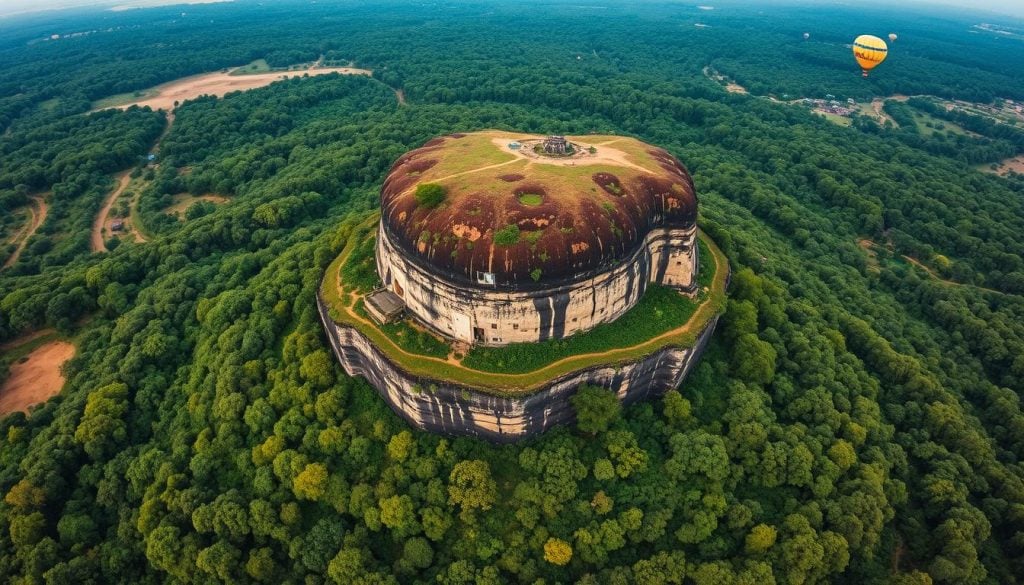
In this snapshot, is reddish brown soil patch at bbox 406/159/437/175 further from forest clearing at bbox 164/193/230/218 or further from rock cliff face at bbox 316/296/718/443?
forest clearing at bbox 164/193/230/218

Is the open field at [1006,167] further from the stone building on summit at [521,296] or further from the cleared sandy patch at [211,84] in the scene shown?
the cleared sandy patch at [211,84]

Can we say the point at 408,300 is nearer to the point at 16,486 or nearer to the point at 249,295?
the point at 249,295

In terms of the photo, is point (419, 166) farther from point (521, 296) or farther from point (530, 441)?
point (530, 441)

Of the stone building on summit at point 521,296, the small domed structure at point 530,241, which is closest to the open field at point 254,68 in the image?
the small domed structure at point 530,241

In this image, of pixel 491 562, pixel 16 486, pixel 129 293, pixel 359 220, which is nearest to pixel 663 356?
pixel 491 562

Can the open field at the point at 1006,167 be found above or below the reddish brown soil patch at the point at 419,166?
below

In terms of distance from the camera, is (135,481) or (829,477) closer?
(829,477)
